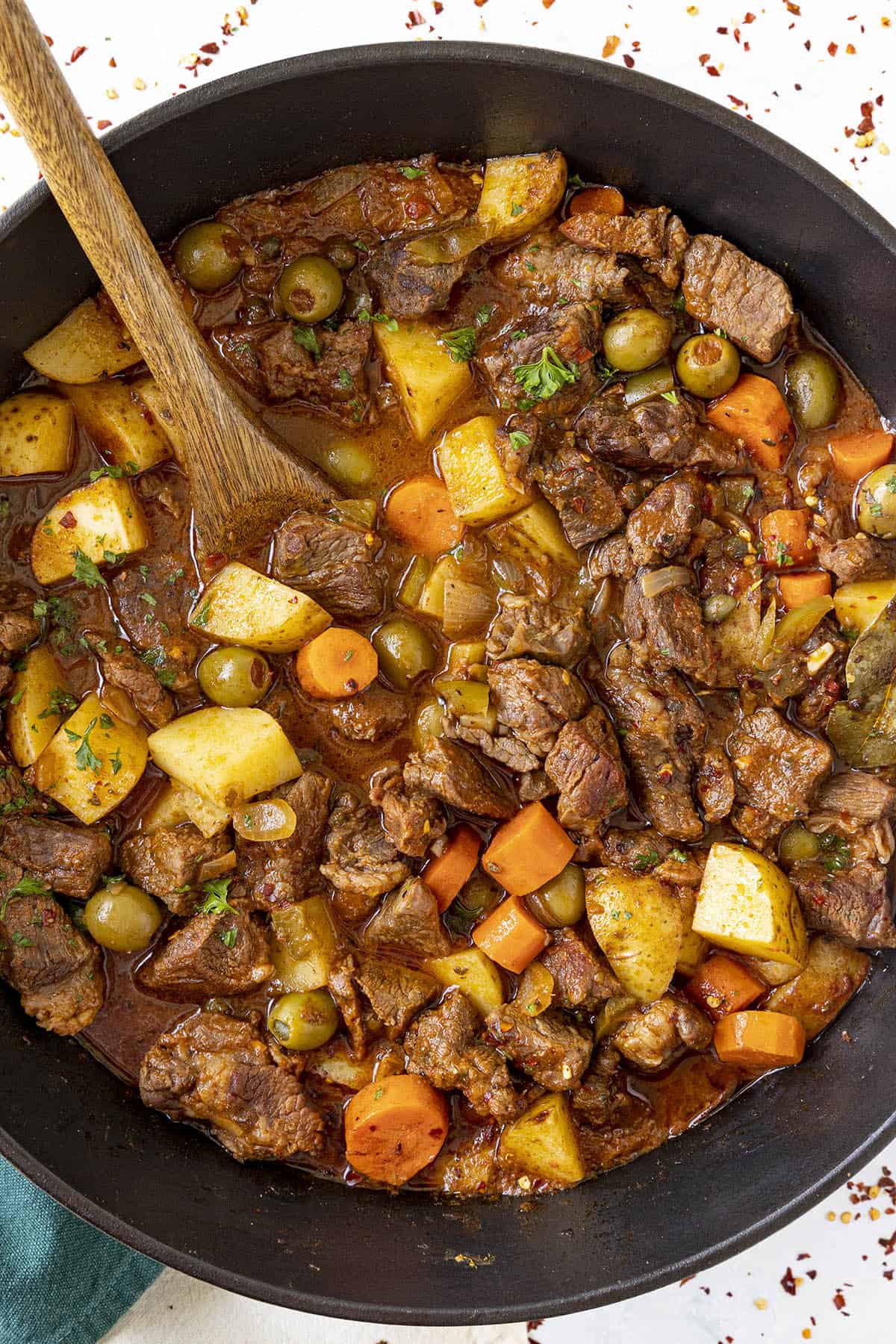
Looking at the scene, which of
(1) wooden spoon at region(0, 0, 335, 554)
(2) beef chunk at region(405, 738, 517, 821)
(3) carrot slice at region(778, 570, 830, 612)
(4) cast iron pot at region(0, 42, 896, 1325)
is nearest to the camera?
(1) wooden spoon at region(0, 0, 335, 554)

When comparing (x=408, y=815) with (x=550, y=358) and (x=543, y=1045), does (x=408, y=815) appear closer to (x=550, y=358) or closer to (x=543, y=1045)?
(x=543, y=1045)

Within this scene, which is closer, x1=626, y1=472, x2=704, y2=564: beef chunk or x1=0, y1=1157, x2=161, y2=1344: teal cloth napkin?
x1=626, y1=472, x2=704, y2=564: beef chunk

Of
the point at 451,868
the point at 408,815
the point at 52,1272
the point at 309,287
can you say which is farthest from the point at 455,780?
the point at 52,1272

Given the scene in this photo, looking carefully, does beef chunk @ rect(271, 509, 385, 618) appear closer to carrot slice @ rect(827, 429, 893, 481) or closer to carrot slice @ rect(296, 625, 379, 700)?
carrot slice @ rect(296, 625, 379, 700)

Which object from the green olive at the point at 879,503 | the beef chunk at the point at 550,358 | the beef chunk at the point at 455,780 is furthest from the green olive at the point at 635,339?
the beef chunk at the point at 455,780

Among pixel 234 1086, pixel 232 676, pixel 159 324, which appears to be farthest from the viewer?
pixel 232 676

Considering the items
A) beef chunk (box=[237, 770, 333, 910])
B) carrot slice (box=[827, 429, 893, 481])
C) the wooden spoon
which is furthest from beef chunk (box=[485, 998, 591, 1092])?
carrot slice (box=[827, 429, 893, 481])

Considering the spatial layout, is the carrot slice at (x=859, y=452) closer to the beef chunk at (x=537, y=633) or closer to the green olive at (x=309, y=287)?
the beef chunk at (x=537, y=633)
